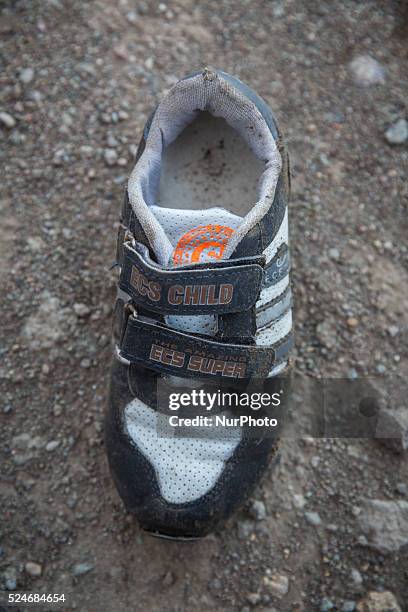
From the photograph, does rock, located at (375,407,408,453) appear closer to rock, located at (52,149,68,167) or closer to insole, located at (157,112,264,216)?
insole, located at (157,112,264,216)

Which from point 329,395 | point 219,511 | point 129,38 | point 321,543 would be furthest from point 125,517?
point 129,38

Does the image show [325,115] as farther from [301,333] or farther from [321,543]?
[321,543]

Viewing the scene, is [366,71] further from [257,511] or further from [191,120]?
[257,511]

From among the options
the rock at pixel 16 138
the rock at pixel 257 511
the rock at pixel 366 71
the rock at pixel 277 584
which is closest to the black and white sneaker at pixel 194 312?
the rock at pixel 257 511

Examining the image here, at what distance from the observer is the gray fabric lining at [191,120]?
58.5 inches

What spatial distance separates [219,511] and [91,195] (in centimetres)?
107

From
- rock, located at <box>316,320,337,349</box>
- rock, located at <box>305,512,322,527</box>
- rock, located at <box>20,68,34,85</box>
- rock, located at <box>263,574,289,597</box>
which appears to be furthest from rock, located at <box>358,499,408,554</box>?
rock, located at <box>20,68,34,85</box>

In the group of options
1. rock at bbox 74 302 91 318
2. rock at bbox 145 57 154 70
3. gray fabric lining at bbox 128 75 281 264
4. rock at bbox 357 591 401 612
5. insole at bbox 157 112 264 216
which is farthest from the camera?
rock at bbox 145 57 154 70

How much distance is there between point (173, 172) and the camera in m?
1.72

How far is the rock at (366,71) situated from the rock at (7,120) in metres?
1.19

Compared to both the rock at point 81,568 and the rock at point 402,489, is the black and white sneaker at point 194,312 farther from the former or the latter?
the rock at point 402,489

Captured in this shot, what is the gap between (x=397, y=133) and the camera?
2033 mm

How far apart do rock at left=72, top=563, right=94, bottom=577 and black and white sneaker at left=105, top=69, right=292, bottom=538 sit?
27 centimetres

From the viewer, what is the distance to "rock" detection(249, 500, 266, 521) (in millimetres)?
1688
